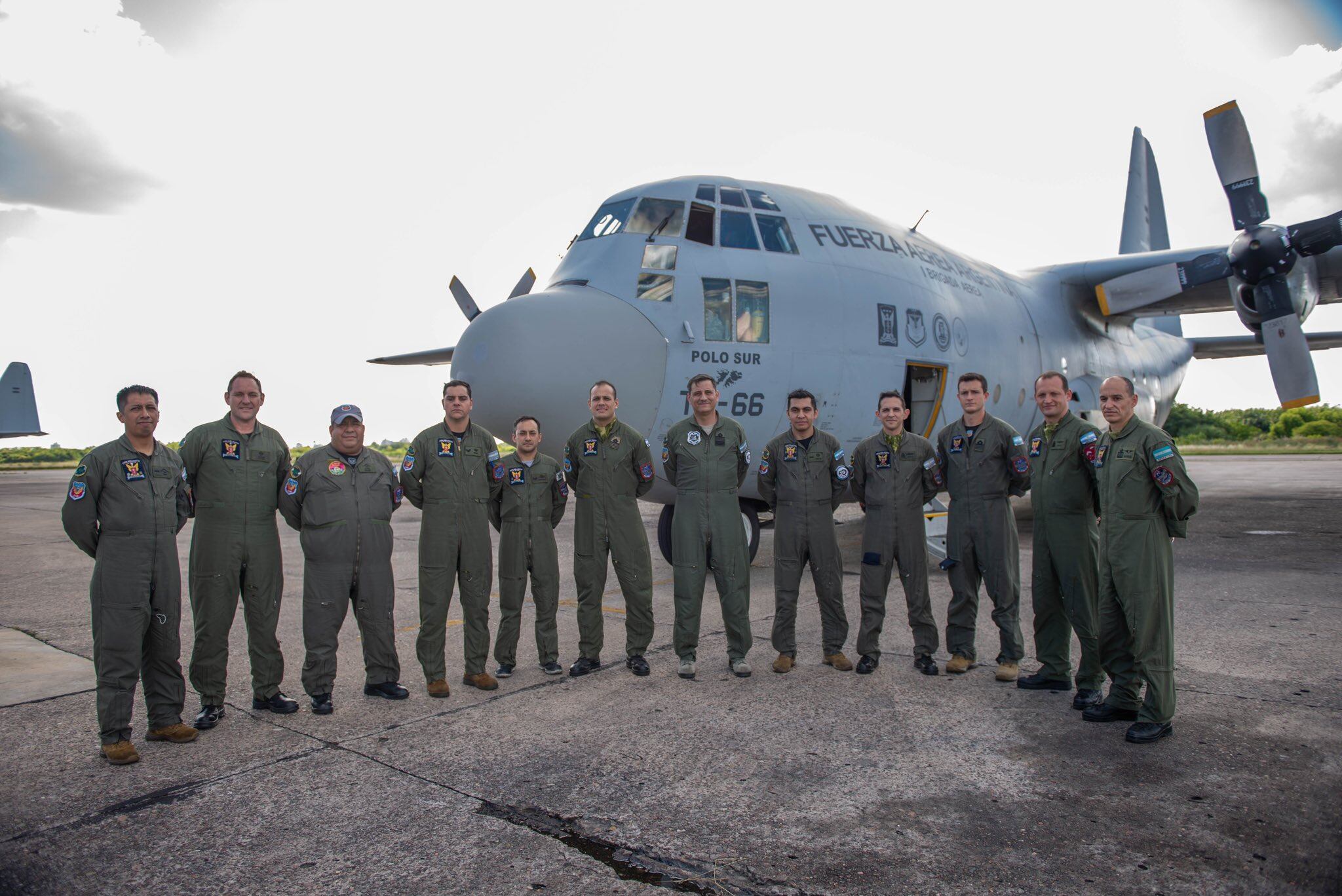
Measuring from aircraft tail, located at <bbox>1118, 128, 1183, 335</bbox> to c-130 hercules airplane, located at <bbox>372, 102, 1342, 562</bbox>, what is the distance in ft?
27.8

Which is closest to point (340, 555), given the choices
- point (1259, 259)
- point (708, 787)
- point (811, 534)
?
point (708, 787)

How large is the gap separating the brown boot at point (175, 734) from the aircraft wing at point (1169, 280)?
13.1m

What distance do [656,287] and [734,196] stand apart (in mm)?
1560

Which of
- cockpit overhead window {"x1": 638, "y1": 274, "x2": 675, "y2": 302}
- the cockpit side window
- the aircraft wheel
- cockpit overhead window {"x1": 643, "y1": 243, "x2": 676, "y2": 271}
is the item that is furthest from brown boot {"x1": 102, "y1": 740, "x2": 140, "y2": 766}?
the cockpit side window

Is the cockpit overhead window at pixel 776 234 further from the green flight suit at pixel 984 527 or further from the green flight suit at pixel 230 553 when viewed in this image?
the green flight suit at pixel 230 553

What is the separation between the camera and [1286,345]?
37.5 feet

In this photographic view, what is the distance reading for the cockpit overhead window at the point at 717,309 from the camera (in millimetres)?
7727

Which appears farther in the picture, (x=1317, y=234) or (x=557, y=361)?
(x=1317, y=234)

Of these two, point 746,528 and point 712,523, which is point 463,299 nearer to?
point 746,528

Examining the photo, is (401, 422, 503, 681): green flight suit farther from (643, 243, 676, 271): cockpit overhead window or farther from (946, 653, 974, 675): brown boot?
(643, 243, 676, 271): cockpit overhead window

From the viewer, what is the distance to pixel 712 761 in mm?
3680

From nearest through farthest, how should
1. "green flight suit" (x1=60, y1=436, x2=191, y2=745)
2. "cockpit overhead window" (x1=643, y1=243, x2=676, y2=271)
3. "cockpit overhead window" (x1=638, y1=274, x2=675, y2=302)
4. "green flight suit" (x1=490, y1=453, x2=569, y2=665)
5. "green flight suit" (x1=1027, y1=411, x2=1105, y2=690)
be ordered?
"green flight suit" (x1=60, y1=436, x2=191, y2=745) < "green flight suit" (x1=1027, y1=411, x2=1105, y2=690) < "green flight suit" (x1=490, y1=453, x2=569, y2=665) < "cockpit overhead window" (x1=638, y1=274, x2=675, y2=302) < "cockpit overhead window" (x1=643, y1=243, x2=676, y2=271)

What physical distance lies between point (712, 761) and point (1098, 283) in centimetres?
1284

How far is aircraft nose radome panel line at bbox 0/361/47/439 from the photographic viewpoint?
31.4m
